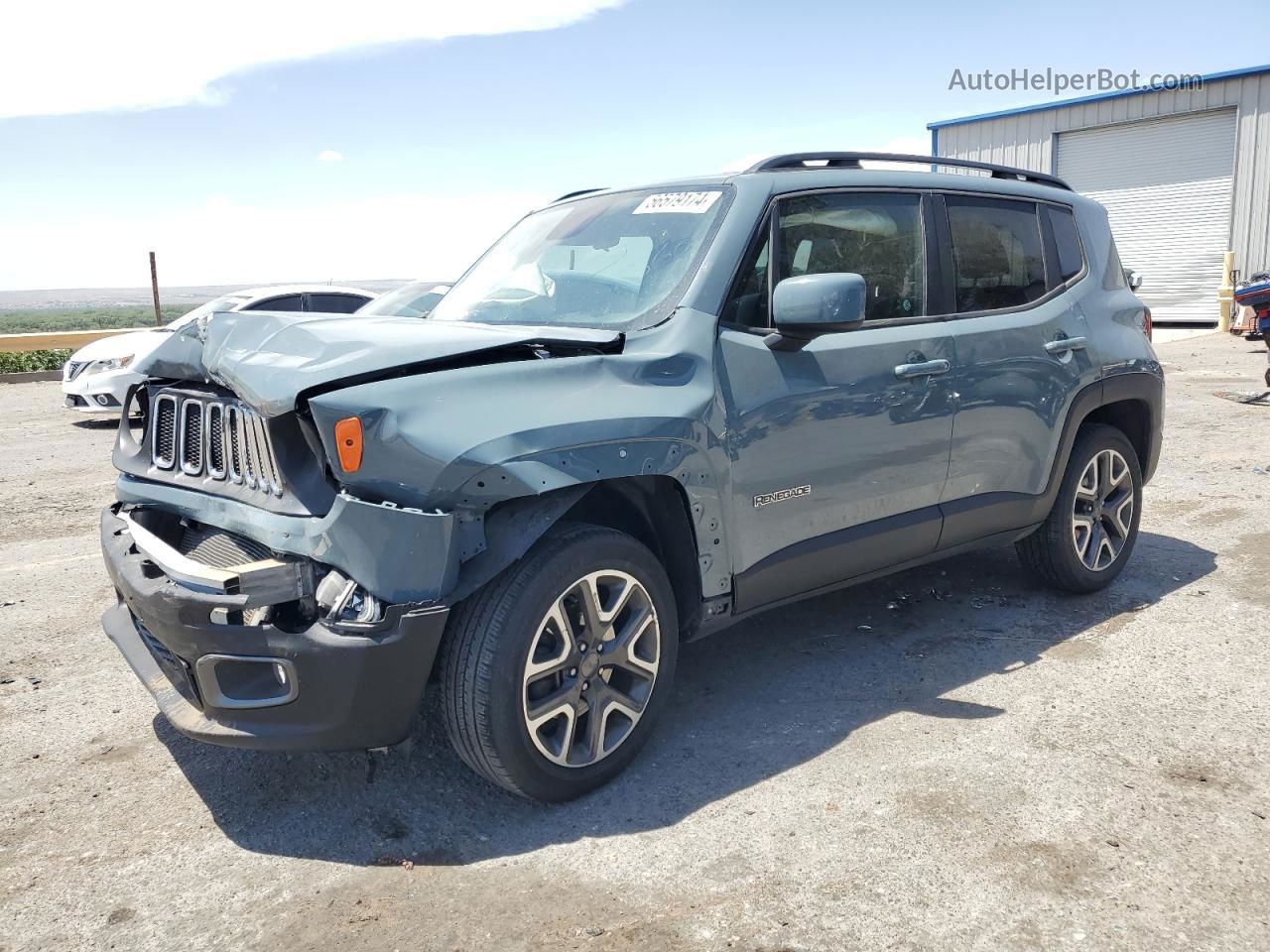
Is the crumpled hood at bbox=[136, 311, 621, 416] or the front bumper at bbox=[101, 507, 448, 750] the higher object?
the crumpled hood at bbox=[136, 311, 621, 416]

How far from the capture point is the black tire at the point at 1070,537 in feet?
15.7

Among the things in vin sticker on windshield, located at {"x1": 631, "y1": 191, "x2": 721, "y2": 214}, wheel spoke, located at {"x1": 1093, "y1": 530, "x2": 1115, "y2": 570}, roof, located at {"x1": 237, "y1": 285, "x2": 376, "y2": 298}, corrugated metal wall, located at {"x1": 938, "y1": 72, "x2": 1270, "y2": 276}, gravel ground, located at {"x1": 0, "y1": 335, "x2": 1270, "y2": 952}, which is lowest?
gravel ground, located at {"x1": 0, "y1": 335, "x2": 1270, "y2": 952}

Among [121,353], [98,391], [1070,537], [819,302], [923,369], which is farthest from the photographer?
[121,353]

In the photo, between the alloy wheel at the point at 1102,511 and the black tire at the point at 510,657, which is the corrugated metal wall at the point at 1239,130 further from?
the black tire at the point at 510,657

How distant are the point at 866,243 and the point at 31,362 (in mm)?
18860

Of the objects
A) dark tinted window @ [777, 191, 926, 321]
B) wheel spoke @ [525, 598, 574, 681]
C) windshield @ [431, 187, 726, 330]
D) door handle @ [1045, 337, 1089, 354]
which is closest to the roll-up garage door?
door handle @ [1045, 337, 1089, 354]

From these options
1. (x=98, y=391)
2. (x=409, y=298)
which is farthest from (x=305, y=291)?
(x=409, y=298)

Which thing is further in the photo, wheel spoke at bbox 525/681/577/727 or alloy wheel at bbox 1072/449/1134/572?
alloy wheel at bbox 1072/449/1134/572

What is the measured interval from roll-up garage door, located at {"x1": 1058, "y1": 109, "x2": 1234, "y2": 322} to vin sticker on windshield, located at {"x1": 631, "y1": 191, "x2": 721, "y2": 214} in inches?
851

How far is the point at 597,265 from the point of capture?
389 cm

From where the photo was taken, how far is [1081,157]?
23578 mm

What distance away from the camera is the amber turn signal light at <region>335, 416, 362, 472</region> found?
8.84ft

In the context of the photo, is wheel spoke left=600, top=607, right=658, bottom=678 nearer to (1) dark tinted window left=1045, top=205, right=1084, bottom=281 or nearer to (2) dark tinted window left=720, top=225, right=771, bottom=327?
(2) dark tinted window left=720, top=225, right=771, bottom=327

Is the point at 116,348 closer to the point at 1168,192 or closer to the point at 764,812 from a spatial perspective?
the point at 764,812
